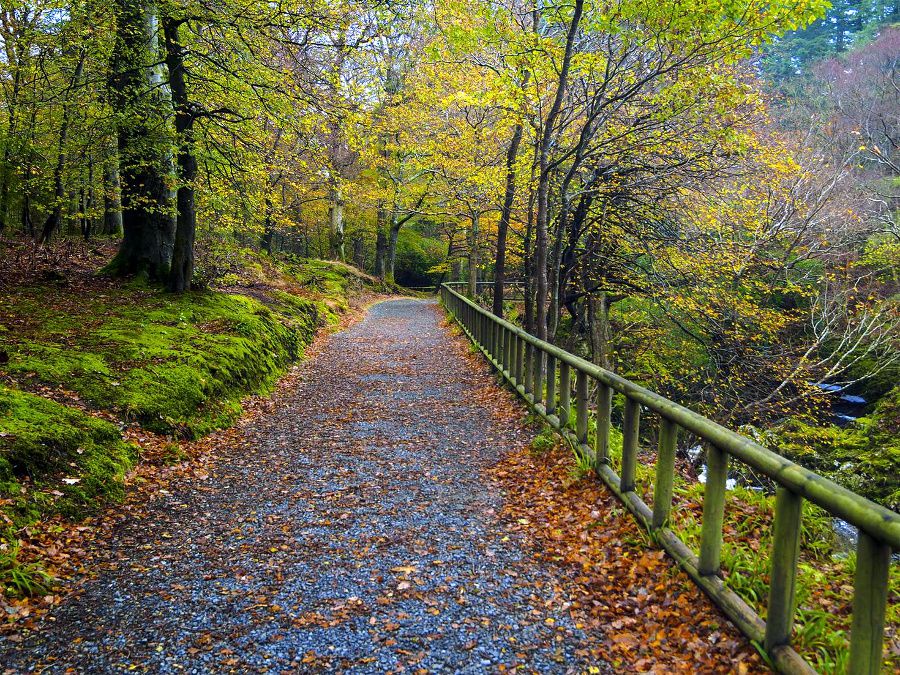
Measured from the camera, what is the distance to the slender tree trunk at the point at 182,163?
942 cm

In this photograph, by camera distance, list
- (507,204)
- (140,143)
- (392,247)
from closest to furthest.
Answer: (140,143) → (507,204) → (392,247)

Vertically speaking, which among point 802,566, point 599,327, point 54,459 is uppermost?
point 599,327

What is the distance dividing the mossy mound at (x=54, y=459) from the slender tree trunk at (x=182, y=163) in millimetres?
5658

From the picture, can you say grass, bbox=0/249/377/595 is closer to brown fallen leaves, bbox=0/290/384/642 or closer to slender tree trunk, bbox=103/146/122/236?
brown fallen leaves, bbox=0/290/384/642

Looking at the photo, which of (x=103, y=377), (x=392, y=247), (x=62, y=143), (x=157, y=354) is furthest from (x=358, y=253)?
(x=103, y=377)

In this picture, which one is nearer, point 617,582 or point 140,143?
point 617,582

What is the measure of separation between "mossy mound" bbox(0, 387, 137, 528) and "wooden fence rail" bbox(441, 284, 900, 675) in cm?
427

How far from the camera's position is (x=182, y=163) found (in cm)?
1053

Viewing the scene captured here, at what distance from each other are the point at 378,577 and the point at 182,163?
9234 mm

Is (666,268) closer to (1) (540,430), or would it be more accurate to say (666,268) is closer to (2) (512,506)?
(1) (540,430)

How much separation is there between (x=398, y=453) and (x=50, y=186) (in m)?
9.15

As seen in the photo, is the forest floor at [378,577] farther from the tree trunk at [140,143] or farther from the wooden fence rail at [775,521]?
the tree trunk at [140,143]

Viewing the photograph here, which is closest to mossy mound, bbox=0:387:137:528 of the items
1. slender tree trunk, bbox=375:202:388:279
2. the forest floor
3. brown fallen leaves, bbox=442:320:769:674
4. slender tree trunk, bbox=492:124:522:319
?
the forest floor

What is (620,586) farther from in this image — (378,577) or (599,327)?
(599,327)
